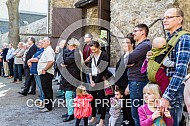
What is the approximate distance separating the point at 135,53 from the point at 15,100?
172 inches

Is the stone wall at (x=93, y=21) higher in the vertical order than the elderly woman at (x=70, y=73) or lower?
higher

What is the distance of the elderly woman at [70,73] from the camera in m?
4.78

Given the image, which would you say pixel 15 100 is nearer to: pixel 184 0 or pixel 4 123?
pixel 4 123

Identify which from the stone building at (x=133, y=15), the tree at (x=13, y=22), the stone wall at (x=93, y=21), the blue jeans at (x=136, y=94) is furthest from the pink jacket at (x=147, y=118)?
the tree at (x=13, y=22)

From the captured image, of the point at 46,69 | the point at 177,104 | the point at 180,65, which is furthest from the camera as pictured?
the point at 46,69

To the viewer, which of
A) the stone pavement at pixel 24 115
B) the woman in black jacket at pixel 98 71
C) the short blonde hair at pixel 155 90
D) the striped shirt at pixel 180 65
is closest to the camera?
the striped shirt at pixel 180 65

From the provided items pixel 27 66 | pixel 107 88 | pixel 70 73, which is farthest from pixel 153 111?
pixel 27 66

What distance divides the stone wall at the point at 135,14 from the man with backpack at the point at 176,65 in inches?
90.6

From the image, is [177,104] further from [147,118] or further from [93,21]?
[93,21]

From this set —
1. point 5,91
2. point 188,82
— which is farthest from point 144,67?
point 5,91

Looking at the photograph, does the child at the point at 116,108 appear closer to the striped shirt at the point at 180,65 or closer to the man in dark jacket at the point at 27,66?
the striped shirt at the point at 180,65

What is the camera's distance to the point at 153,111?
267 cm

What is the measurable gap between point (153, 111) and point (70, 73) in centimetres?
245

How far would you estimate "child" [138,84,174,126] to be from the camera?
2.55 meters
